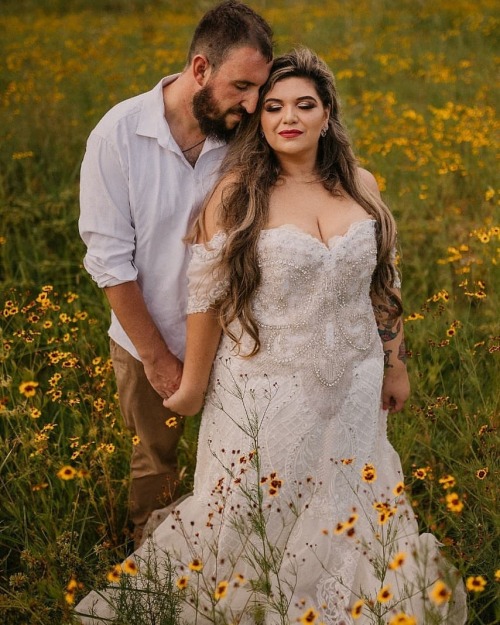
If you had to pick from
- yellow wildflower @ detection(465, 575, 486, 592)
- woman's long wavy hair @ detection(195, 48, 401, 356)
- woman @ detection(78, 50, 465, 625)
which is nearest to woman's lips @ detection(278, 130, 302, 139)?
woman @ detection(78, 50, 465, 625)

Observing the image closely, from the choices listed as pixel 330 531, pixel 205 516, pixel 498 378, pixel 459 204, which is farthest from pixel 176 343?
pixel 459 204

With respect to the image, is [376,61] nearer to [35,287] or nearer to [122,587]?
[35,287]

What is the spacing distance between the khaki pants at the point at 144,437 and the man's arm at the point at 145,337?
0.15 meters

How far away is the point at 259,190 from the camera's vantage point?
2.33 m

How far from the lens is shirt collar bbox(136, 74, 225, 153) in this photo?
245cm

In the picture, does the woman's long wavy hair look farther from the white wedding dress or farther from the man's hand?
the man's hand

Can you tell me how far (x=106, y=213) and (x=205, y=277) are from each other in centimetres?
42

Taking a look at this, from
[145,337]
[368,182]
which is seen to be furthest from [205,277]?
[368,182]

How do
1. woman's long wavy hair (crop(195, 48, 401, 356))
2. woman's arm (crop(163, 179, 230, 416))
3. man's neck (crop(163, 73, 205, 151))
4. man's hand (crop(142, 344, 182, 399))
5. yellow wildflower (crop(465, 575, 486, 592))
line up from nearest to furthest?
1. yellow wildflower (crop(465, 575, 486, 592))
2. woman's long wavy hair (crop(195, 48, 401, 356))
3. woman's arm (crop(163, 179, 230, 416))
4. man's neck (crop(163, 73, 205, 151))
5. man's hand (crop(142, 344, 182, 399))

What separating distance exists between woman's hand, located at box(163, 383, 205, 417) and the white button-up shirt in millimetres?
→ 436

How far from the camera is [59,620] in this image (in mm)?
2229

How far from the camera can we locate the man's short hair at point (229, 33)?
2.38 meters

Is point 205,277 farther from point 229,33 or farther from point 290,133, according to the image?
point 229,33

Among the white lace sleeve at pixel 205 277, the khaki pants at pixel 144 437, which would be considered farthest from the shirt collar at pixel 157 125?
the khaki pants at pixel 144 437
